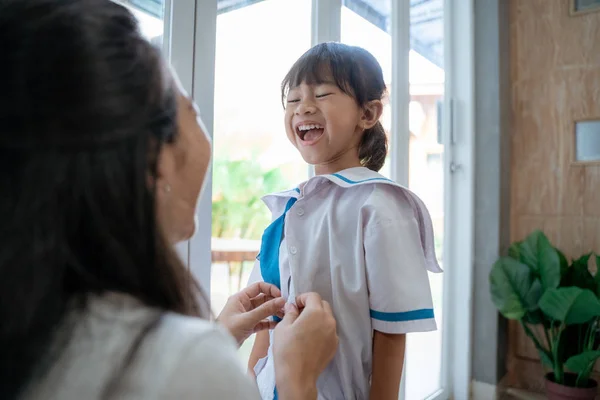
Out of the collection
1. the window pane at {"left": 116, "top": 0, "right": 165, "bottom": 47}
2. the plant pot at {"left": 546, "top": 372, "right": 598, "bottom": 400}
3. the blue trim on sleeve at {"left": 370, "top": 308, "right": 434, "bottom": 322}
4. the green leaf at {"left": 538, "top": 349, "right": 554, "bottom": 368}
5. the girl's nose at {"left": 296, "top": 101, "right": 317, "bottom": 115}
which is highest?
the window pane at {"left": 116, "top": 0, "right": 165, "bottom": 47}

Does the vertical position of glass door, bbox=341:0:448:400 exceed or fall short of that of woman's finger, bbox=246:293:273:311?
it exceeds it

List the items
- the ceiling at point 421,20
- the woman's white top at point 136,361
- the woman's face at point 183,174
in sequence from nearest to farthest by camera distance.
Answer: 1. the woman's white top at point 136,361
2. the woman's face at point 183,174
3. the ceiling at point 421,20

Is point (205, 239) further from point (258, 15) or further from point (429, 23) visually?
point (429, 23)

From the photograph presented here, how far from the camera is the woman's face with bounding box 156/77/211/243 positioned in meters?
0.46

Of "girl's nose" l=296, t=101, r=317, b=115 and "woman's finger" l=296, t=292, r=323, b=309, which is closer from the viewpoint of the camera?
"woman's finger" l=296, t=292, r=323, b=309

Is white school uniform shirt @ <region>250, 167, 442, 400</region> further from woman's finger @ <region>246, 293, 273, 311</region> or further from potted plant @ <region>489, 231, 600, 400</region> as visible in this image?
potted plant @ <region>489, 231, 600, 400</region>

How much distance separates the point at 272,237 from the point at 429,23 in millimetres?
1924

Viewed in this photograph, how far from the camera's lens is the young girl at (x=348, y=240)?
0.84 m

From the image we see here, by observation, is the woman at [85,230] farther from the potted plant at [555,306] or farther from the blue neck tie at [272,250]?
the potted plant at [555,306]

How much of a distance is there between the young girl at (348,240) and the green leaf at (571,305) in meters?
1.37

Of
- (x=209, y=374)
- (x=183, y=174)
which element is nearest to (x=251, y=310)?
(x=183, y=174)

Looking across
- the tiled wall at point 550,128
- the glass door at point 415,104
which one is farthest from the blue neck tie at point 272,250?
the tiled wall at point 550,128

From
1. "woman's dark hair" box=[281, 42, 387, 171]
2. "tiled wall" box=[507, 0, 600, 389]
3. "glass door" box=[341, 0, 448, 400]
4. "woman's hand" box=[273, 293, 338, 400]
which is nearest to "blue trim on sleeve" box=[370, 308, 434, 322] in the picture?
"woman's hand" box=[273, 293, 338, 400]

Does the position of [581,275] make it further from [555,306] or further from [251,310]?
[251,310]
